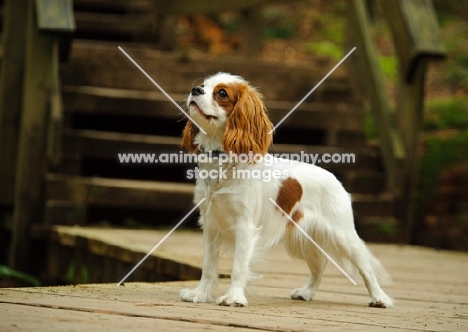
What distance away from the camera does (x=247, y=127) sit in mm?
3301

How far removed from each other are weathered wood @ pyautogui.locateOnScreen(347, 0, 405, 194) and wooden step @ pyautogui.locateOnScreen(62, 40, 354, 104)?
813mm

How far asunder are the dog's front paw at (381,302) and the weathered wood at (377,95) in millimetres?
2537

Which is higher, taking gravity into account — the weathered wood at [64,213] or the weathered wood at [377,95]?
the weathered wood at [377,95]

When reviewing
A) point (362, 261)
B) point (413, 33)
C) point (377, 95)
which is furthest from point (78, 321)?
point (377, 95)

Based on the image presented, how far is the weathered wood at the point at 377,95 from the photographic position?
608 cm

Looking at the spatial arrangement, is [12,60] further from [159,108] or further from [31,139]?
[159,108]

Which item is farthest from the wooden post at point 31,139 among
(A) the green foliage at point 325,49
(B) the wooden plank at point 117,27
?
(A) the green foliage at point 325,49

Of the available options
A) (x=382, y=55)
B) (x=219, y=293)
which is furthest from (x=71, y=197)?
(x=382, y=55)

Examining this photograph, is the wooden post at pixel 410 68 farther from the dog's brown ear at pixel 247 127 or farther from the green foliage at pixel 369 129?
the dog's brown ear at pixel 247 127

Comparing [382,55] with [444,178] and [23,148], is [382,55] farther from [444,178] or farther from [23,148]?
[23,148]

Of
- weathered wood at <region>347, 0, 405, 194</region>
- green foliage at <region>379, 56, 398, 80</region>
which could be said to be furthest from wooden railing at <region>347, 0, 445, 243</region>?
green foliage at <region>379, 56, 398, 80</region>

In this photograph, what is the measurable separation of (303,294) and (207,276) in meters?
0.47

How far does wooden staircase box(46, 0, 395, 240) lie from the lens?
6.02 metres

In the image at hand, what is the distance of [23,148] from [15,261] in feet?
2.59
